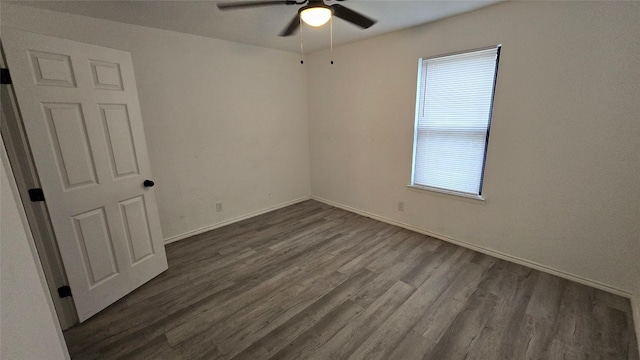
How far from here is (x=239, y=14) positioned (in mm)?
2404

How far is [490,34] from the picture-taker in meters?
2.44

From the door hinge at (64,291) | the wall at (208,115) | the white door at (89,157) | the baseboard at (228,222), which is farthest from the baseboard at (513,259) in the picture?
the door hinge at (64,291)

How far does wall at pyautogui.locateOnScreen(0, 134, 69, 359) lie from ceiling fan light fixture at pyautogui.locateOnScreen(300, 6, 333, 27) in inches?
70.1

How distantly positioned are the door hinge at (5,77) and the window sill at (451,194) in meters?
3.69

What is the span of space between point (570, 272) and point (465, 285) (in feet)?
3.24

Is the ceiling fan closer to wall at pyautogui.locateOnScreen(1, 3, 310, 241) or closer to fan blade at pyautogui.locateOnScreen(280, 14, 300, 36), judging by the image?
fan blade at pyautogui.locateOnScreen(280, 14, 300, 36)

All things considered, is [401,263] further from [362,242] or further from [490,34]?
[490,34]

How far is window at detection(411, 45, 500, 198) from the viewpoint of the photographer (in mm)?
2605

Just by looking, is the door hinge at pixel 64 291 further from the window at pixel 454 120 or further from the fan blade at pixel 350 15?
the window at pixel 454 120

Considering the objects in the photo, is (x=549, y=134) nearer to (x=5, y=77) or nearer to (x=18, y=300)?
(x=18, y=300)

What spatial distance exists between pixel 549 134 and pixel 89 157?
3.92m

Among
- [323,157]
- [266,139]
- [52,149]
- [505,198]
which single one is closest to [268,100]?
[266,139]

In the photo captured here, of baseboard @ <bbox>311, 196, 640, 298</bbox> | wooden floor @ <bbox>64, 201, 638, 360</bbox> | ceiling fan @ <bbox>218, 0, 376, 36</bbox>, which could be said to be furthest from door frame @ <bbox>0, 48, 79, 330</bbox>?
baseboard @ <bbox>311, 196, 640, 298</bbox>

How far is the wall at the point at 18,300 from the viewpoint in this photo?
31.1 inches
